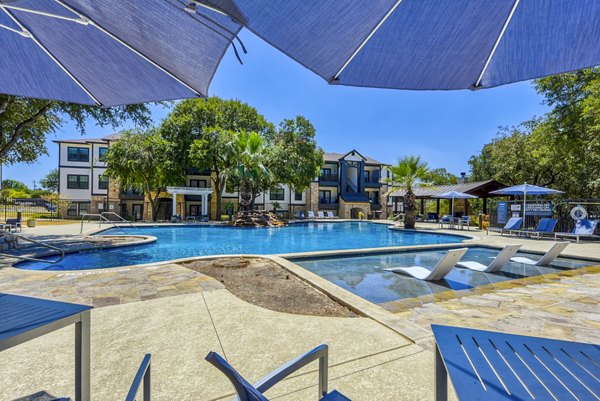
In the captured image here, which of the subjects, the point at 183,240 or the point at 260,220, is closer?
the point at 183,240

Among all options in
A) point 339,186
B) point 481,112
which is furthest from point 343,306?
point 339,186

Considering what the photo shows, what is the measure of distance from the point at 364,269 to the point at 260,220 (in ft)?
46.6

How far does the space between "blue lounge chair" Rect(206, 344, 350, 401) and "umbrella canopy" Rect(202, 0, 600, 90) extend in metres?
1.74

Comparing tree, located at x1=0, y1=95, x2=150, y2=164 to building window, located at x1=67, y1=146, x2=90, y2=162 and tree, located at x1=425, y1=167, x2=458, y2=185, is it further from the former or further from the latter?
tree, located at x1=425, y1=167, x2=458, y2=185

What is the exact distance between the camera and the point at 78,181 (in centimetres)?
3017

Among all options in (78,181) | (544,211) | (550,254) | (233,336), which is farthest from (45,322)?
(78,181)

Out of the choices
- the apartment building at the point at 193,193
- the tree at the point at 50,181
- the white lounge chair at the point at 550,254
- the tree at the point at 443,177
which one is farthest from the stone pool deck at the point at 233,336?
the tree at the point at 50,181

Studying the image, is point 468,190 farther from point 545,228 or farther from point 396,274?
point 396,274

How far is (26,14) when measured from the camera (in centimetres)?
240

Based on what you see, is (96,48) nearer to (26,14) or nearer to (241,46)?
(26,14)

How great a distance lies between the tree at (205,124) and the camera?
2305 cm

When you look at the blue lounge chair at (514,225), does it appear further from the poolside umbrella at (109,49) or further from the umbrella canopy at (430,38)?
the poolside umbrella at (109,49)

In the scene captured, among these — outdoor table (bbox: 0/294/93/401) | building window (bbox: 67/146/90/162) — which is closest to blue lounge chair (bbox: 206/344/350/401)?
outdoor table (bbox: 0/294/93/401)

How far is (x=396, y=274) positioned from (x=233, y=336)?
4.80 meters
